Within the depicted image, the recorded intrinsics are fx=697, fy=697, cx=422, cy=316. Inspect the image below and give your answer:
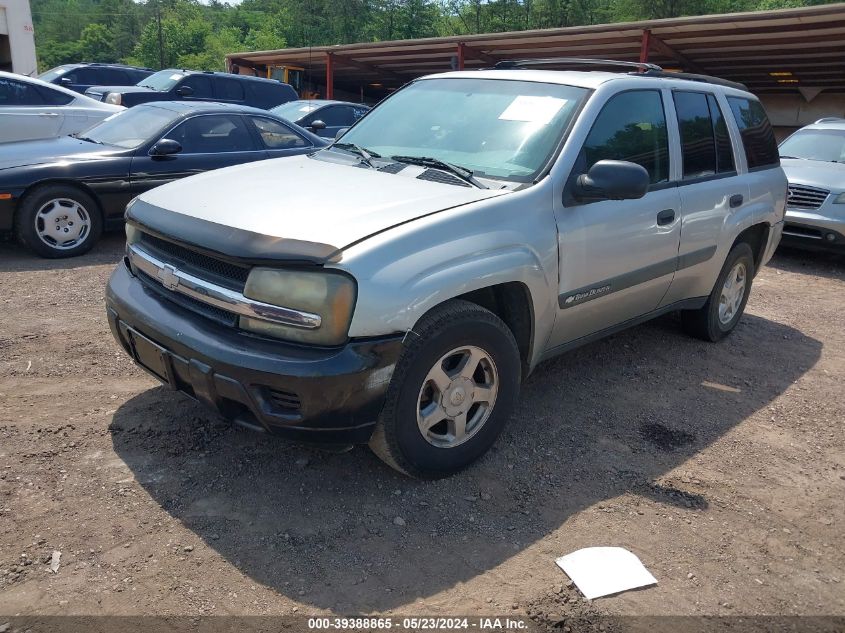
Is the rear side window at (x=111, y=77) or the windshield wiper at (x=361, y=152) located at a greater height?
the rear side window at (x=111, y=77)

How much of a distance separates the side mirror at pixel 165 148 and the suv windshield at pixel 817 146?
790cm

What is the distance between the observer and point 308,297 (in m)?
2.64

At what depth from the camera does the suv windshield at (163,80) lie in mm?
13747

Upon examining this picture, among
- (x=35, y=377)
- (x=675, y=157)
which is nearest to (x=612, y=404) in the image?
(x=675, y=157)

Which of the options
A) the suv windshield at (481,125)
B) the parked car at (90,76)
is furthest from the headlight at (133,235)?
the parked car at (90,76)

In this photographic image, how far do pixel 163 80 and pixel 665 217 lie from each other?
1289 centimetres

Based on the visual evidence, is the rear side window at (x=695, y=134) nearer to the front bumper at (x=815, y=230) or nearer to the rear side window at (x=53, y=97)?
the front bumper at (x=815, y=230)

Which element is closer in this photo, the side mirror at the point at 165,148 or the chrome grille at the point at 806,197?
the side mirror at the point at 165,148

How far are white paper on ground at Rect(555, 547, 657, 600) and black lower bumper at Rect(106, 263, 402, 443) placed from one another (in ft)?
3.16

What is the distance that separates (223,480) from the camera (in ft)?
10.3

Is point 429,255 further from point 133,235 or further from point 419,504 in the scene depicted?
point 133,235

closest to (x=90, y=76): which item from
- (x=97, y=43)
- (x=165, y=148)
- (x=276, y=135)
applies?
(x=276, y=135)

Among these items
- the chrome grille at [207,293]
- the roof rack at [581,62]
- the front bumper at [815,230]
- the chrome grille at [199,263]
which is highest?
the roof rack at [581,62]

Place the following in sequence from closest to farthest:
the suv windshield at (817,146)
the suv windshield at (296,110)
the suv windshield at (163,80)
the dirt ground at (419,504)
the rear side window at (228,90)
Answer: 1. the dirt ground at (419,504)
2. the suv windshield at (817,146)
3. the suv windshield at (296,110)
4. the suv windshield at (163,80)
5. the rear side window at (228,90)
